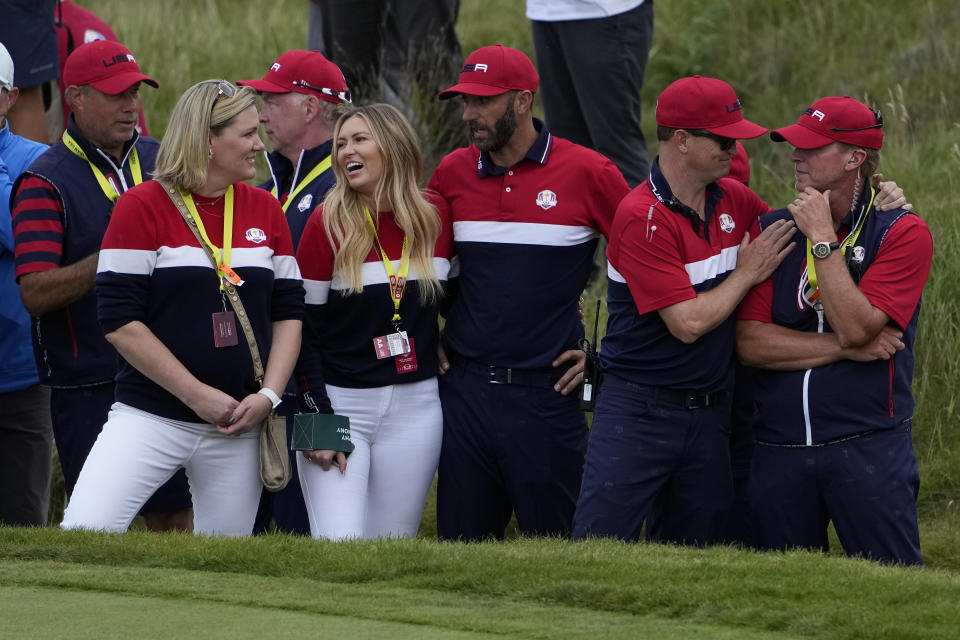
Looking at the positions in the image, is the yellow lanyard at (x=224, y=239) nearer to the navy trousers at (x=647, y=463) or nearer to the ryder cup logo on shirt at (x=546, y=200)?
the ryder cup logo on shirt at (x=546, y=200)

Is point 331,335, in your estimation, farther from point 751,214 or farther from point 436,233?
point 751,214

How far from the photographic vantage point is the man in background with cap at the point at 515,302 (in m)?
6.82

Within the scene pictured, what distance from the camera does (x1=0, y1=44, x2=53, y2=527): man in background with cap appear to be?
7.21m

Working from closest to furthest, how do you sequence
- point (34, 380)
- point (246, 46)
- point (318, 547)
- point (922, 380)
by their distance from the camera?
1. point (318, 547)
2. point (34, 380)
3. point (922, 380)
4. point (246, 46)

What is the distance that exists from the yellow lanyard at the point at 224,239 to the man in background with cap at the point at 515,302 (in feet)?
3.73

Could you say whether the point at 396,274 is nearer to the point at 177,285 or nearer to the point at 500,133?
the point at 500,133

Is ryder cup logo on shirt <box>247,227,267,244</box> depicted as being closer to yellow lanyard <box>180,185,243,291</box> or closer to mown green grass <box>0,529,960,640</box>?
yellow lanyard <box>180,185,243,291</box>

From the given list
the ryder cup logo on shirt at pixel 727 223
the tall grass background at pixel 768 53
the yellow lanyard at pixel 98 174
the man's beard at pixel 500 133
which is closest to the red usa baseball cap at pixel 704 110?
the ryder cup logo on shirt at pixel 727 223

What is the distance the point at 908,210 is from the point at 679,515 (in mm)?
1595

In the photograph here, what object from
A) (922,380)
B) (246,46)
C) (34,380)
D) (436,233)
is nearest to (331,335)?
(436,233)

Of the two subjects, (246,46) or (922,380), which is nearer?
(922,380)

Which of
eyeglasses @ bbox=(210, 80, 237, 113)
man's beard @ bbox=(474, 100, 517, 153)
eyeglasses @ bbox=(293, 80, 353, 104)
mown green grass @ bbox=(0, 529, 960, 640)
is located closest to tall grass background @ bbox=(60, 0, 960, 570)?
eyeglasses @ bbox=(293, 80, 353, 104)

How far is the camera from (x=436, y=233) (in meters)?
6.77

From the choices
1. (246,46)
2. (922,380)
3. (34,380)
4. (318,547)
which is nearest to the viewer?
(318,547)
